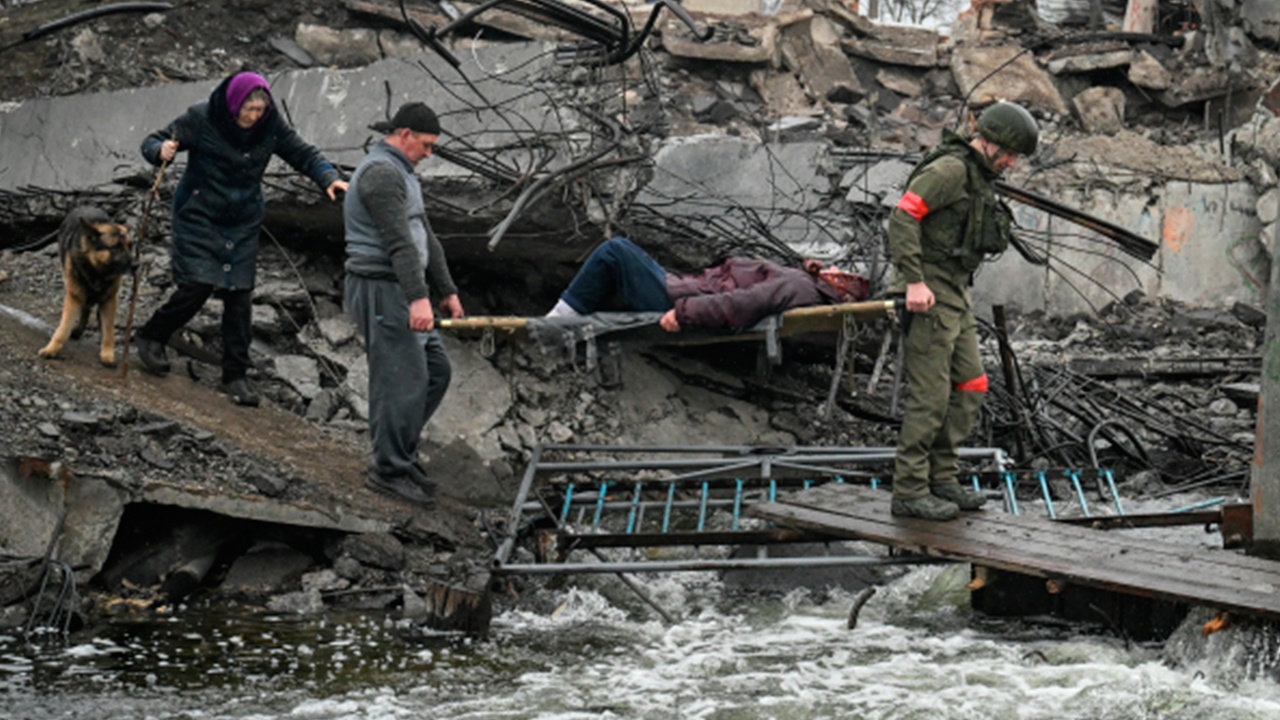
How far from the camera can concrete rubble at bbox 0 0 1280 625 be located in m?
6.52

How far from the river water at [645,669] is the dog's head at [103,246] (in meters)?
2.10

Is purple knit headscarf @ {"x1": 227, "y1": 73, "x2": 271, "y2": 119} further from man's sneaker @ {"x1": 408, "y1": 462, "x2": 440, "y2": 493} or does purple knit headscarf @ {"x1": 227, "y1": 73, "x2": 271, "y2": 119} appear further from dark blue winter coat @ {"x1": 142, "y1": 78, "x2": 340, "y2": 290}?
man's sneaker @ {"x1": 408, "y1": 462, "x2": 440, "y2": 493}

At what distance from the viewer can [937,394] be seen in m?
5.82

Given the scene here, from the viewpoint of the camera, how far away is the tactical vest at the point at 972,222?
228 inches

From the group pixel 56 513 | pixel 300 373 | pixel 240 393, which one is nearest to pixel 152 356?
pixel 240 393

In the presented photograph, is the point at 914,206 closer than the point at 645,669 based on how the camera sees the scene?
No

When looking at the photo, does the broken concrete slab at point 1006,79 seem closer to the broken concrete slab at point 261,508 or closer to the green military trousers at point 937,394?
the green military trousers at point 937,394

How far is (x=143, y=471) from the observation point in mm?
6359

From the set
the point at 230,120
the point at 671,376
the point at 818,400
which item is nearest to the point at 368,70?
the point at 230,120

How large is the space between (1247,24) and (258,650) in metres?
15.1

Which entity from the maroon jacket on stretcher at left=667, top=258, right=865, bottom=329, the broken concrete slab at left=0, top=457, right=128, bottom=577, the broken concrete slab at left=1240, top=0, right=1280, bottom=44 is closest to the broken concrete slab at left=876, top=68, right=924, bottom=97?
the broken concrete slab at left=1240, top=0, right=1280, bottom=44

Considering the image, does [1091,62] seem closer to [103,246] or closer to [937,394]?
[937,394]

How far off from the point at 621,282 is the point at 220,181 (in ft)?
6.92

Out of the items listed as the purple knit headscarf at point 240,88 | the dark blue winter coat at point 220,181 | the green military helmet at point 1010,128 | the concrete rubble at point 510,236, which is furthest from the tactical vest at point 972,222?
the purple knit headscarf at point 240,88
